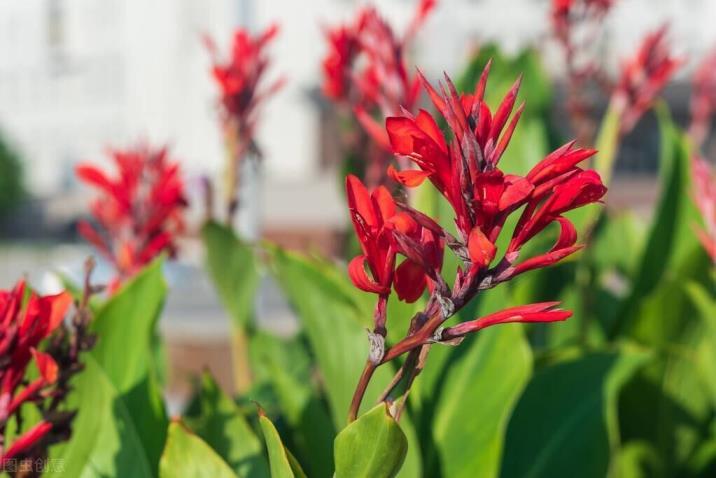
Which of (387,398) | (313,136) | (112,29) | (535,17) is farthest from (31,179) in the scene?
(387,398)

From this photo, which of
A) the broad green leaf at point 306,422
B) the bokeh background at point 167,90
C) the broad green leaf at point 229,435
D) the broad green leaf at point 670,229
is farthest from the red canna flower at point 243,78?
the bokeh background at point 167,90

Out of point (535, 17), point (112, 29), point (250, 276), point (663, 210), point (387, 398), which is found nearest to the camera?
point (387, 398)

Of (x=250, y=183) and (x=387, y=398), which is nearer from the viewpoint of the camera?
(x=387, y=398)

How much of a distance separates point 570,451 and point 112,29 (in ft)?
61.9

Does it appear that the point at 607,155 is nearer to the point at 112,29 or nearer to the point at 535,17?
the point at 535,17

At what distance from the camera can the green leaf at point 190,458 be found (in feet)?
2.48

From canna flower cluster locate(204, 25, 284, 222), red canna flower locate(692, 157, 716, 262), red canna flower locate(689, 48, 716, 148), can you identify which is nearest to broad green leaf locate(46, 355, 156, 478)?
canna flower cluster locate(204, 25, 284, 222)

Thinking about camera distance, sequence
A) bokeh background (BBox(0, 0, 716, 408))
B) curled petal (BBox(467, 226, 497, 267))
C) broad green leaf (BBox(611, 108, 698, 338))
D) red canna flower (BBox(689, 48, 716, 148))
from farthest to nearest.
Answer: bokeh background (BBox(0, 0, 716, 408))
red canna flower (BBox(689, 48, 716, 148))
broad green leaf (BBox(611, 108, 698, 338))
curled petal (BBox(467, 226, 497, 267))

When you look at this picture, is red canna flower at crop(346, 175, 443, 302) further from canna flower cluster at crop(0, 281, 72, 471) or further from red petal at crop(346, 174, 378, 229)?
canna flower cluster at crop(0, 281, 72, 471)

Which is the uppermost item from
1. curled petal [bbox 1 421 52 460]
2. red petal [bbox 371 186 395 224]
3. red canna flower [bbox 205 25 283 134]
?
red canna flower [bbox 205 25 283 134]

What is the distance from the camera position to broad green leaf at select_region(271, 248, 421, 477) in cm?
104

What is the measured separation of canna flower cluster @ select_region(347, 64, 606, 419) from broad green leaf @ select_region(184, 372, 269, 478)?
0.34 m

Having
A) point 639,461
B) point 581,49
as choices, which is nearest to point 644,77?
point 581,49

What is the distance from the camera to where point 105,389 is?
861mm
